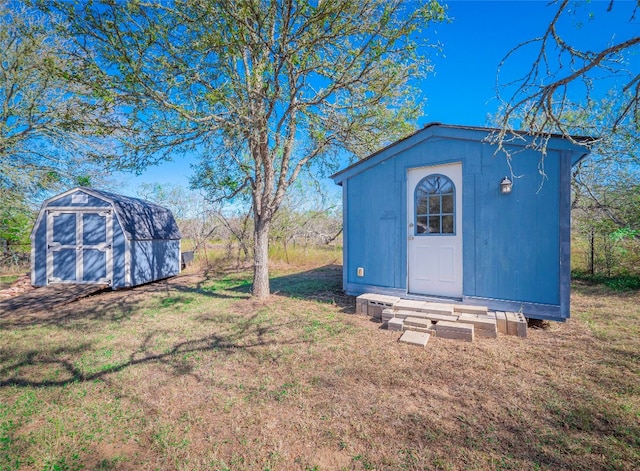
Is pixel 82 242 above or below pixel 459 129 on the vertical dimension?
below

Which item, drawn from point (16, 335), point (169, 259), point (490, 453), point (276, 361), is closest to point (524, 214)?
point (490, 453)

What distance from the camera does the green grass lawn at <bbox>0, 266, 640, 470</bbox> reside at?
1.82 metres

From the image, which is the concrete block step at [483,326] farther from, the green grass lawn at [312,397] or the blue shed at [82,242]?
the blue shed at [82,242]

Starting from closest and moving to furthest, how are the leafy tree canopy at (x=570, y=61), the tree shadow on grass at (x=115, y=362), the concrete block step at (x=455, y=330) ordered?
the leafy tree canopy at (x=570, y=61)
the tree shadow on grass at (x=115, y=362)
the concrete block step at (x=455, y=330)

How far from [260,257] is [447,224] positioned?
11.9 ft

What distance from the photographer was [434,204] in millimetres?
4855

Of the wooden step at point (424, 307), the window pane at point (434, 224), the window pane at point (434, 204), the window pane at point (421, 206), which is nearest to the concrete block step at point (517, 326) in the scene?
the wooden step at point (424, 307)

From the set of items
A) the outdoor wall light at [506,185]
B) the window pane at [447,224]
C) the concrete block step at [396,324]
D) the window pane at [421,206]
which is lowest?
the concrete block step at [396,324]

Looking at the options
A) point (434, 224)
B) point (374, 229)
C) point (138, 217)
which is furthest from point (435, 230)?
point (138, 217)

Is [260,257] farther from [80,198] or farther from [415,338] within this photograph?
[80,198]

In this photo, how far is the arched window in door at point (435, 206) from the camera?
4695 millimetres

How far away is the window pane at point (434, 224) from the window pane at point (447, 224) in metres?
0.08

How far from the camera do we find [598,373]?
109 inches

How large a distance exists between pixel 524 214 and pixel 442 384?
114 inches
